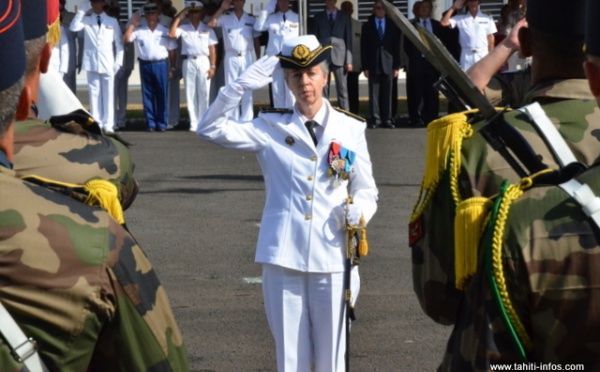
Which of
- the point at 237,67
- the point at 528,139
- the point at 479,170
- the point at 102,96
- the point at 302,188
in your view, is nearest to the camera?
the point at 528,139

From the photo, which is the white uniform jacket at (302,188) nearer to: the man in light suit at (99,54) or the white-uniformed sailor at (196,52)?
the white-uniformed sailor at (196,52)

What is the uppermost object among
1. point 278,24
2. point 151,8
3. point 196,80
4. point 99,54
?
point 151,8

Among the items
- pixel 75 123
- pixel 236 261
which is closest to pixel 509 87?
pixel 75 123

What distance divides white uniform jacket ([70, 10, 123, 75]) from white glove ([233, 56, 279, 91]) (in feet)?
49.9

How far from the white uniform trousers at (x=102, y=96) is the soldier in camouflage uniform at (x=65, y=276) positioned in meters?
19.1

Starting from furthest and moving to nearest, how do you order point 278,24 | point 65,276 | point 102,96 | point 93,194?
point 102,96 < point 278,24 < point 93,194 < point 65,276

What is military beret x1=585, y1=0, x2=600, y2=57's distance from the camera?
2.43 meters

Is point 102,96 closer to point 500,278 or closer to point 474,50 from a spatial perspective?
point 474,50

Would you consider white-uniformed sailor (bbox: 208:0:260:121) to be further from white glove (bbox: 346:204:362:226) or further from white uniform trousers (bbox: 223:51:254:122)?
white glove (bbox: 346:204:362:226)

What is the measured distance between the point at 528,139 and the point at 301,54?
289 cm

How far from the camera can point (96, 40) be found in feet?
70.9

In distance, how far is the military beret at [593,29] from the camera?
95.7 inches

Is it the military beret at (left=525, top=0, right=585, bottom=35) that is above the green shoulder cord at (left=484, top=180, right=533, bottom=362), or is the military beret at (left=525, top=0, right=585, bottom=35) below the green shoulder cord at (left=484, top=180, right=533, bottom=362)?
above

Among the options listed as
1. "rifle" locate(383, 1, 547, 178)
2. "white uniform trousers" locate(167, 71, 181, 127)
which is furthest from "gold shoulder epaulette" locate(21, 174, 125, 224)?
"white uniform trousers" locate(167, 71, 181, 127)
